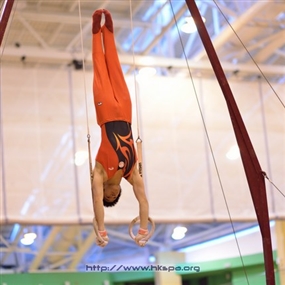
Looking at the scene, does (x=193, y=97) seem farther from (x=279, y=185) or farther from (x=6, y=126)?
(x=6, y=126)

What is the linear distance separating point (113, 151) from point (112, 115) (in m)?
0.34

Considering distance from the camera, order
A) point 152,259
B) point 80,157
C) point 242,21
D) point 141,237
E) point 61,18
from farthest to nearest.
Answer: point 152,259
point 61,18
point 242,21
point 80,157
point 141,237

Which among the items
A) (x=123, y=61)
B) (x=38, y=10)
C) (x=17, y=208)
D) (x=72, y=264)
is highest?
(x=38, y=10)

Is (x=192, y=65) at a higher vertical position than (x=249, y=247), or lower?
higher

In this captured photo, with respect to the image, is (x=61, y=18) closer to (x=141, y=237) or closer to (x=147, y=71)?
(x=147, y=71)

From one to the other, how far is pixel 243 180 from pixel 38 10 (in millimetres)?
4630

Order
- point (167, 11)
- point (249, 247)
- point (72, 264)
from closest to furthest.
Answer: point (167, 11)
point (249, 247)
point (72, 264)

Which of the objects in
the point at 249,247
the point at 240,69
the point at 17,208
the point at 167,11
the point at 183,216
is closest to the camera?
the point at 17,208

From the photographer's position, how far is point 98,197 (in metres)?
6.29

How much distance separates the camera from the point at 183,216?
37.8 ft

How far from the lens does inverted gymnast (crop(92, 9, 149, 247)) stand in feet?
20.9

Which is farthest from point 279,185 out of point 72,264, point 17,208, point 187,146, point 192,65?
point 72,264

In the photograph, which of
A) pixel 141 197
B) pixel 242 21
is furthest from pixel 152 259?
pixel 141 197

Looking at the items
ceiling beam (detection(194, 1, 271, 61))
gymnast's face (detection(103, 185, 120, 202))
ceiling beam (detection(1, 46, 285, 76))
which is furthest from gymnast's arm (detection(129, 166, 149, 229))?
ceiling beam (detection(1, 46, 285, 76))
